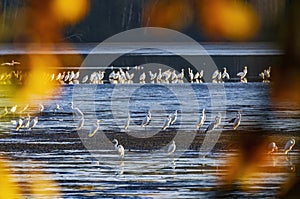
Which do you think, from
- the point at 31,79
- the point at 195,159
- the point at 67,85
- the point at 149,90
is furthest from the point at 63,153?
the point at 67,85

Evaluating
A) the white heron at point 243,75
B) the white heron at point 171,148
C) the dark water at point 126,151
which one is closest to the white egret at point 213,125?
the dark water at point 126,151

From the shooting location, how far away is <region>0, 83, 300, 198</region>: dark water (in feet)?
25.3

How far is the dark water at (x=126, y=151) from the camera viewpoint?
7.70 metres

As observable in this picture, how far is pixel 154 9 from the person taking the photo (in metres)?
1.09

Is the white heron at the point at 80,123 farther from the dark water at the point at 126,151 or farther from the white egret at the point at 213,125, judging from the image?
the white egret at the point at 213,125

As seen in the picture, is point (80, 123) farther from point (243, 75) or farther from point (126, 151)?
point (243, 75)

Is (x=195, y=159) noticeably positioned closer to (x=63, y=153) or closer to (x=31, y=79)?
(x=63, y=153)

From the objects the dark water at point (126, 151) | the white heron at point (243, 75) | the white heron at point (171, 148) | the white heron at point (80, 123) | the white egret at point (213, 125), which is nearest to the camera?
the dark water at point (126, 151)

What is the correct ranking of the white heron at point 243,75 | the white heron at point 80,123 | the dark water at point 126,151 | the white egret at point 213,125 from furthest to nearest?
1. the white heron at point 243,75
2. the white heron at point 80,123
3. the white egret at point 213,125
4. the dark water at point 126,151

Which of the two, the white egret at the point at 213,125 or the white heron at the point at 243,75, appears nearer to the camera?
the white egret at the point at 213,125

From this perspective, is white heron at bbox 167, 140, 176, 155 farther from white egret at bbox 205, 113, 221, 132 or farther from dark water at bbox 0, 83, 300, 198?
white egret at bbox 205, 113, 221, 132

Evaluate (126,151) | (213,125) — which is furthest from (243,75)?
(126,151)

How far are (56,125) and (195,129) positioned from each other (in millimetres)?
2557

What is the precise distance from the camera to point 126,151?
35.0 feet
